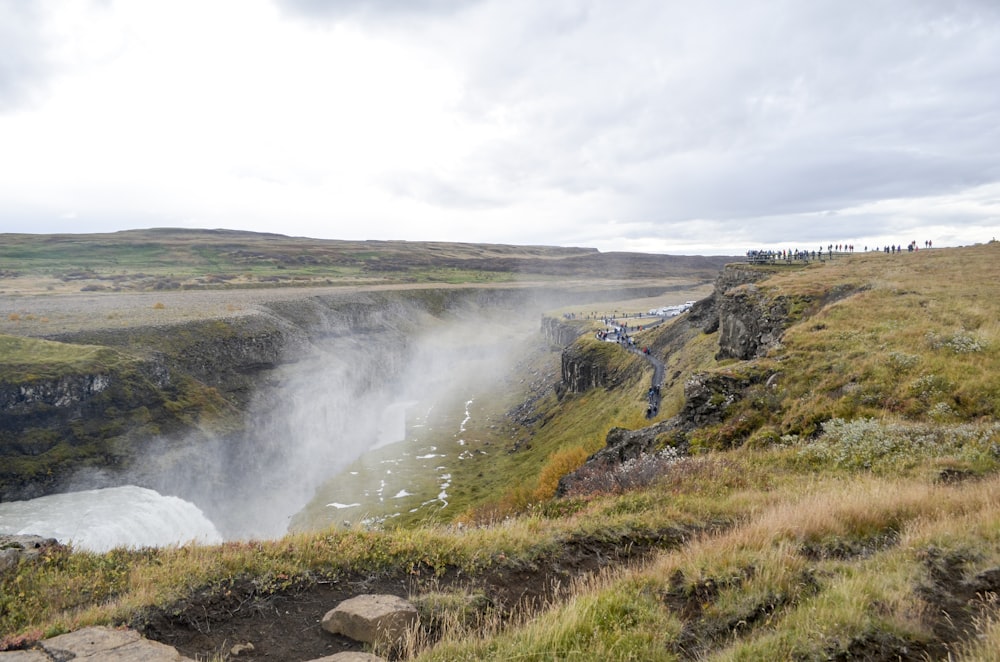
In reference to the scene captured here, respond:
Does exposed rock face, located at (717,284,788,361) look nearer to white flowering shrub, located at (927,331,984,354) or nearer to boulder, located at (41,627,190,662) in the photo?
white flowering shrub, located at (927,331,984,354)

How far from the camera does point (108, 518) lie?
42.2 metres

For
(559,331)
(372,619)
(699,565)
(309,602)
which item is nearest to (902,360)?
(699,565)

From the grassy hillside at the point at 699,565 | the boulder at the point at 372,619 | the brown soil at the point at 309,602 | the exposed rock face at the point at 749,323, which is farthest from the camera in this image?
the exposed rock face at the point at 749,323

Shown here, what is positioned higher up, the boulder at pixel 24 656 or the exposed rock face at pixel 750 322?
the exposed rock face at pixel 750 322

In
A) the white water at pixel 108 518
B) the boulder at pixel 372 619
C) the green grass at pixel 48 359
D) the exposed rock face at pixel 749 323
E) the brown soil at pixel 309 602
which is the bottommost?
the white water at pixel 108 518

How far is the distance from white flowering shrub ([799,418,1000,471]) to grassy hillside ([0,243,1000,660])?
8 centimetres

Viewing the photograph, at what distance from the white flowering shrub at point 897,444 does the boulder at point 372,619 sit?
13.4 meters

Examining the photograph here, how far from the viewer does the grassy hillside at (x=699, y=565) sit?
6512mm

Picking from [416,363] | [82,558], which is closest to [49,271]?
[416,363]

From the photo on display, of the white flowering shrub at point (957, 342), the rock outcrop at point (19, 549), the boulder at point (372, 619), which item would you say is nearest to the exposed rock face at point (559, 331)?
the white flowering shrub at point (957, 342)

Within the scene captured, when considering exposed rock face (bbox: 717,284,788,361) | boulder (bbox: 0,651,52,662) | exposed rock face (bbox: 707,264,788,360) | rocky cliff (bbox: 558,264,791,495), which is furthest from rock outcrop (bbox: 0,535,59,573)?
→ exposed rock face (bbox: 717,284,788,361)

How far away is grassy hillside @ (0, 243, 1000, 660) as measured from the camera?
6512 millimetres

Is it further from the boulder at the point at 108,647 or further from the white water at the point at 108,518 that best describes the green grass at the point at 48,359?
the boulder at the point at 108,647

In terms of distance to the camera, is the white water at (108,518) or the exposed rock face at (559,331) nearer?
the white water at (108,518)
